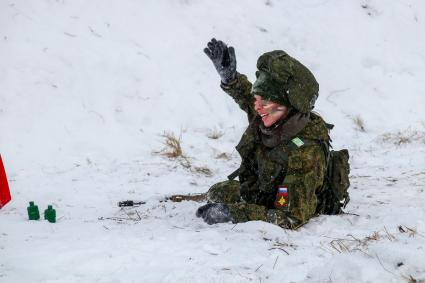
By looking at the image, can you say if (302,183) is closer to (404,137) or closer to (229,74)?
(229,74)

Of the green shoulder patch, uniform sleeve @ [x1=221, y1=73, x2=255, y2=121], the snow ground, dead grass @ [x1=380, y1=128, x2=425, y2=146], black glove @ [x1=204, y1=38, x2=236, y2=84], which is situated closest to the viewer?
the snow ground

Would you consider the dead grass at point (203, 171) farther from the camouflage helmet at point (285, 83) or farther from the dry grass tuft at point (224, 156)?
the camouflage helmet at point (285, 83)

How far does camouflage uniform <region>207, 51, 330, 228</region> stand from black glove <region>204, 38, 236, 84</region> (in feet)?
0.92

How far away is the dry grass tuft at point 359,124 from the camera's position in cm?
758

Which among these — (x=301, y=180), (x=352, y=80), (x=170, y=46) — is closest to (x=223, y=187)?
(x=301, y=180)

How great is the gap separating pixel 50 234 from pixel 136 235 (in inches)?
26.0

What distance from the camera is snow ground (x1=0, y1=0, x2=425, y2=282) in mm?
2654

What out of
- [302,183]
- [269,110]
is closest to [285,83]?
[269,110]

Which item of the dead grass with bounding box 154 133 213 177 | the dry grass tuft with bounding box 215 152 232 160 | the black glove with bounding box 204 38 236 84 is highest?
the black glove with bounding box 204 38 236 84

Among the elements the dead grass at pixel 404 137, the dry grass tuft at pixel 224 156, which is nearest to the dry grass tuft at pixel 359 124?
the dead grass at pixel 404 137

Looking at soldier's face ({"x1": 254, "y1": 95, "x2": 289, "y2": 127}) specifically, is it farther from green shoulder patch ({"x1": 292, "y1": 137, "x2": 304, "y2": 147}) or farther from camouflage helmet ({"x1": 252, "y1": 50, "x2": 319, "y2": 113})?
green shoulder patch ({"x1": 292, "y1": 137, "x2": 304, "y2": 147})

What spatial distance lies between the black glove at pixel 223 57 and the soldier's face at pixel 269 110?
41cm

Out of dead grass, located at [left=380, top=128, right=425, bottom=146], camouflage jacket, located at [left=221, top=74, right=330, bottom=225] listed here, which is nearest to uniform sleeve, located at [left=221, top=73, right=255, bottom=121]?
camouflage jacket, located at [left=221, top=74, right=330, bottom=225]

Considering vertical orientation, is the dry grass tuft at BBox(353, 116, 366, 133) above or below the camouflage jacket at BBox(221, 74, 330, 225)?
below
